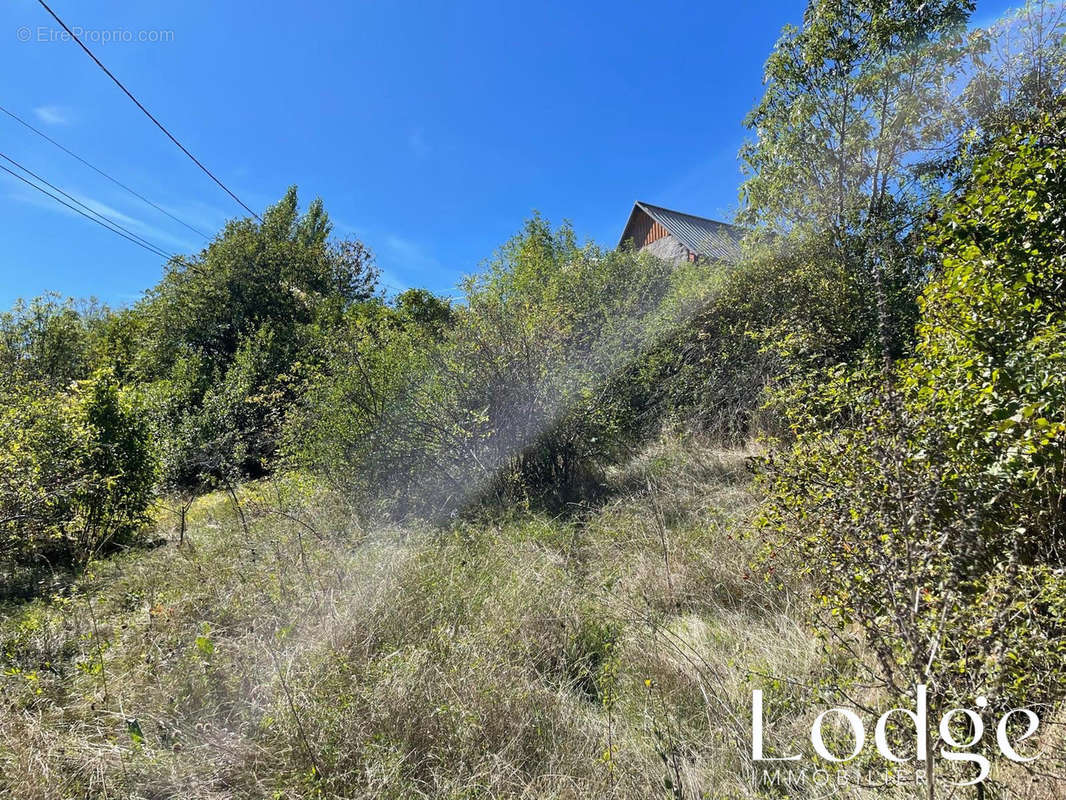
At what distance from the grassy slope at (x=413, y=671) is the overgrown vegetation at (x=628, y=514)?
0.06 feet

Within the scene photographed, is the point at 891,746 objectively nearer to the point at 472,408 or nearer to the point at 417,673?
the point at 417,673

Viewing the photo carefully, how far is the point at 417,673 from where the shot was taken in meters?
2.03

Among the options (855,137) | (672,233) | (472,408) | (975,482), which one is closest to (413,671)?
(975,482)

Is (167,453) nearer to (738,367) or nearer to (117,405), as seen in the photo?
(117,405)

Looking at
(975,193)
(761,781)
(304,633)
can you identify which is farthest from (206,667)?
(975,193)

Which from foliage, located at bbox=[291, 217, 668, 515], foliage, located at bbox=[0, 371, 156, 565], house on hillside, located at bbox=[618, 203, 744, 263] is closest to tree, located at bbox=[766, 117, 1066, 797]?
foliage, located at bbox=[291, 217, 668, 515]

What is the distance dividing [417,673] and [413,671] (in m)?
0.03

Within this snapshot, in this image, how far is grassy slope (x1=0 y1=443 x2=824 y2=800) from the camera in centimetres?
161

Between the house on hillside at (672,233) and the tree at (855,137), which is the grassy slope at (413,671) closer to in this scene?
the tree at (855,137)

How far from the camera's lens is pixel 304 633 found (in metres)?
2.38

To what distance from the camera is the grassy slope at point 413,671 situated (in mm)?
1608

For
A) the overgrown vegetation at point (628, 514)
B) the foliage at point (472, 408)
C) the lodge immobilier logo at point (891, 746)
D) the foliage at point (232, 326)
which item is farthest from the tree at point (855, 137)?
the foliage at point (232, 326)

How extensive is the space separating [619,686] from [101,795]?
6.57ft

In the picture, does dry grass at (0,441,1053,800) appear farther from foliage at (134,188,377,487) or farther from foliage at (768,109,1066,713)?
foliage at (134,188,377,487)
